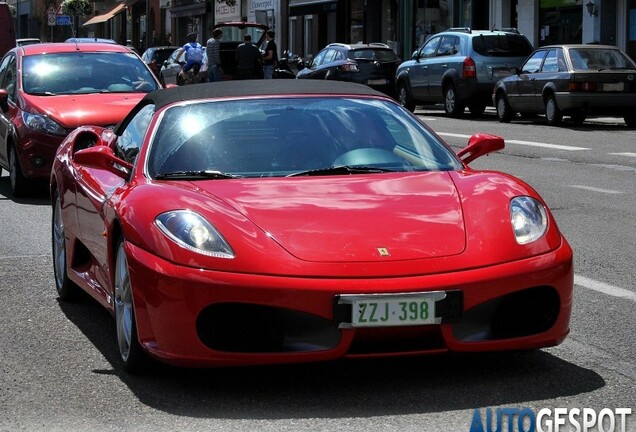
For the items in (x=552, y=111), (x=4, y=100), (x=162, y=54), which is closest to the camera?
(x=4, y=100)

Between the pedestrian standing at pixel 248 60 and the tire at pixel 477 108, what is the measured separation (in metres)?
4.72

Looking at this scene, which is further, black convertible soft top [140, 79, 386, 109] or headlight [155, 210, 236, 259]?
black convertible soft top [140, 79, 386, 109]

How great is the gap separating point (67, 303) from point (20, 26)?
4069 inches

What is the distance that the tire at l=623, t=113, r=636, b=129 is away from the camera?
25041mm

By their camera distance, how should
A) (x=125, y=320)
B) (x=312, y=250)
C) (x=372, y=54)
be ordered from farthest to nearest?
(x=372, y=54)
(x=125, y=320)
(x=312, y=250)

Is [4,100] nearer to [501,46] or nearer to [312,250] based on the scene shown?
[312,250]

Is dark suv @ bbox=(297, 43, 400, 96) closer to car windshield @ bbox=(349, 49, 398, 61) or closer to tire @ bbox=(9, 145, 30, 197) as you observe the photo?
car windshield @ bbox=(349, 49, 398, 61)

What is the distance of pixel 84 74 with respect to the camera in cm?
1476

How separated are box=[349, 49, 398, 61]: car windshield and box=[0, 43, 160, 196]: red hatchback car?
1690 centimetres

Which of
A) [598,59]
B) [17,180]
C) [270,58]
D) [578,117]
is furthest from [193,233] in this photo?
[270,58]

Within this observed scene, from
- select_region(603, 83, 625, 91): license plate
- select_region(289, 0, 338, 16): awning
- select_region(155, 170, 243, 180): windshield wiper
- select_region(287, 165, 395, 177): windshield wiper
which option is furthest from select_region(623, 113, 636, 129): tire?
select_region(289, 0, 338, 16): awning

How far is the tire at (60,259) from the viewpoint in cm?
752

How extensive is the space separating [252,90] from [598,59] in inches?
750

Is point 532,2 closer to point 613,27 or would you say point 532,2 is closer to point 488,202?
point 613,27
